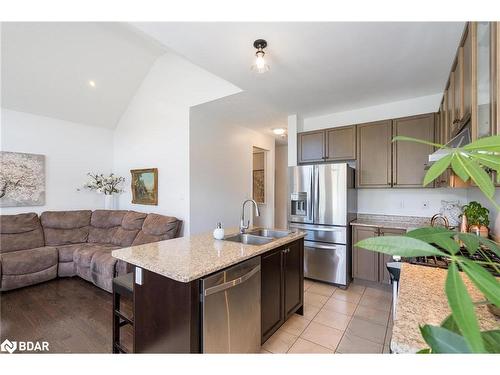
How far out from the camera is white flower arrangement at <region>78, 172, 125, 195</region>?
4590 mm

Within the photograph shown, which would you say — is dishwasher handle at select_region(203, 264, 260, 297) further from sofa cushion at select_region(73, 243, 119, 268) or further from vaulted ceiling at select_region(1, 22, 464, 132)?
sofa cushion at select_region(73, 243, 119, 268)

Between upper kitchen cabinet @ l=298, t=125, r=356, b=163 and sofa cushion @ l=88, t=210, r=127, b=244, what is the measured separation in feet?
11.3

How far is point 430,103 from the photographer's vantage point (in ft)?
10.3

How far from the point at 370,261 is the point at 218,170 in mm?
2725

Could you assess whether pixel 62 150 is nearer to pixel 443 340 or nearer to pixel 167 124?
pixel 167 124

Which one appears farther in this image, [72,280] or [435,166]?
[72,280]

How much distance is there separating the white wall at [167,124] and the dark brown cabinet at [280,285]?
1.95 m

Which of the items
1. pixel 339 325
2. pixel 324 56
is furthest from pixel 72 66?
pixel 339 325

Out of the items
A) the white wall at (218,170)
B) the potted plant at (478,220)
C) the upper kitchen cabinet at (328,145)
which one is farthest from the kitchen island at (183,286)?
the upper kitchen cabinet at (328,145)

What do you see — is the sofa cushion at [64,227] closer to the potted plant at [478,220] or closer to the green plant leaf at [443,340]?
the green plant leaf at [443,340]

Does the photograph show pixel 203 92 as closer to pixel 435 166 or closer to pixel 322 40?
pixel 322 40
